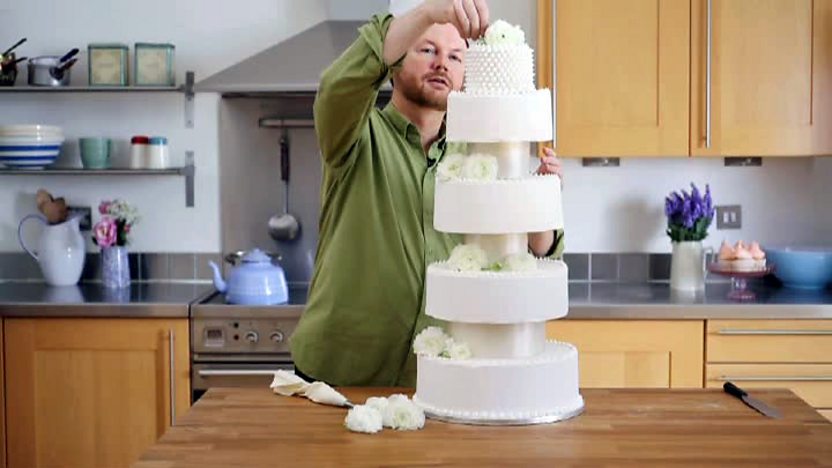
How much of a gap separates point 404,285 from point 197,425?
0.61 metres

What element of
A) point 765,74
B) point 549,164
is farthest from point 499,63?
point 765,74

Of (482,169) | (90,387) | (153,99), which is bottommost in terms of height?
(90,387)

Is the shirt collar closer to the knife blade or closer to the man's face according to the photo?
the man's face

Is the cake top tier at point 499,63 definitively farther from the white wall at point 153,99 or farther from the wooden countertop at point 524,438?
the white wall at point 153,99

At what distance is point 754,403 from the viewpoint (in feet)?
6.97

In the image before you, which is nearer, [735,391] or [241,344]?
[735,391]

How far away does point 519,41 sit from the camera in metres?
2.05

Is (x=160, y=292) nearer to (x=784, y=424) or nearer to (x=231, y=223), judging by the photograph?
(x=231, y=223)

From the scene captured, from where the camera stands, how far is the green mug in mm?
4344

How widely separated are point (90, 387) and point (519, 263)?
2.28 metres

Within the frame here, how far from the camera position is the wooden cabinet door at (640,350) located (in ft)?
12.6

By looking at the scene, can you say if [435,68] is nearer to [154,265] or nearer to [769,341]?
[769,341]

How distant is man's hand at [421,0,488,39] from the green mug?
2567mm

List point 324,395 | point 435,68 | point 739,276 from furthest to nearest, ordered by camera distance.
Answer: point 739,276 → point 435,68 → point 324,395
